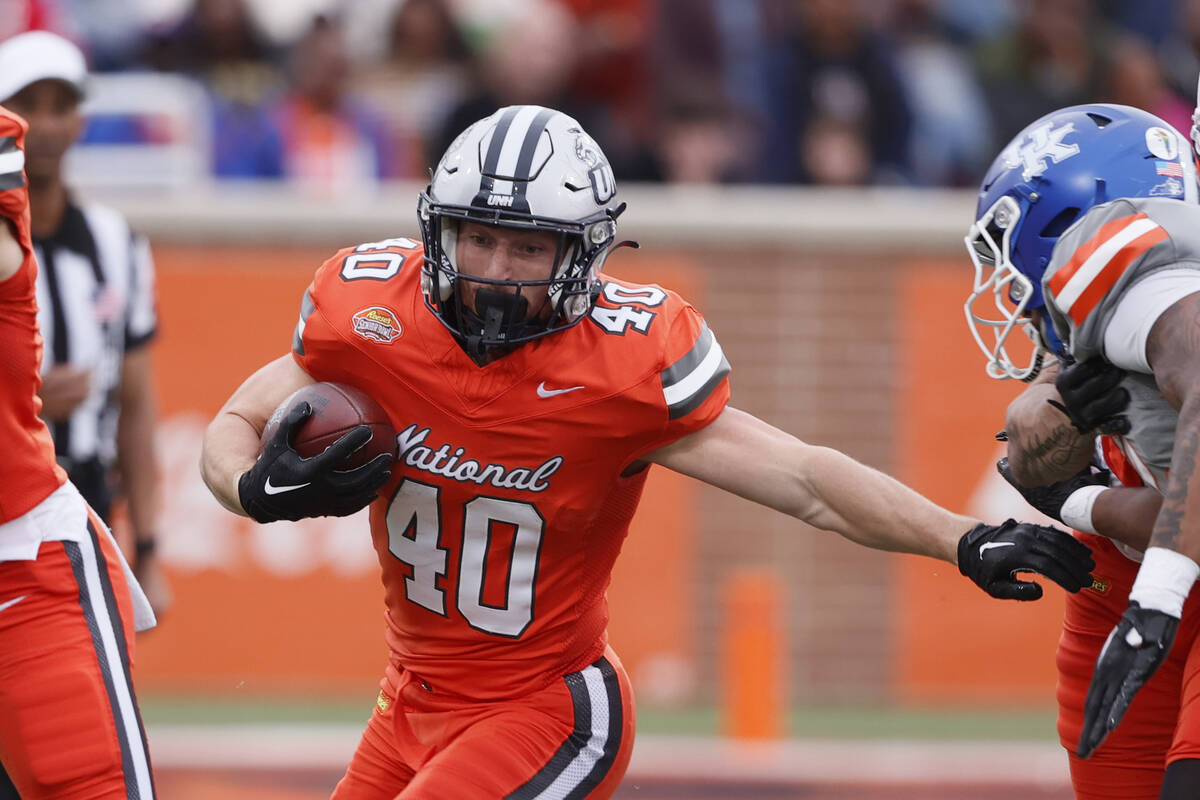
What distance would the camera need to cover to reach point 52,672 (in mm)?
3693

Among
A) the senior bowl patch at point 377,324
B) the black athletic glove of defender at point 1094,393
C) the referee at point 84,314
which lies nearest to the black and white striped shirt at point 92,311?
the referee at point 84,314

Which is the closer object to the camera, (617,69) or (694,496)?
(694,496)

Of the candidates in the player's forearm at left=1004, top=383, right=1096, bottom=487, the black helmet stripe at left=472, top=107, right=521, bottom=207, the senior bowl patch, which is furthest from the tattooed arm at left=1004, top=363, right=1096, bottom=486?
the senior bowl patch

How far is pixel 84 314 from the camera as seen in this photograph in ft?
17.3

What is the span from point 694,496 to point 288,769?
2328mm

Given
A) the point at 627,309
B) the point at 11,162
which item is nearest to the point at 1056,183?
the point at 627,309

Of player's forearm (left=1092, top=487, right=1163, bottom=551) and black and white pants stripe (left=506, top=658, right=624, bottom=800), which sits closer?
player's forearm (left=1092, top=487, right=1163, bottom=551)

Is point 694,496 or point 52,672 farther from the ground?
point 52,672

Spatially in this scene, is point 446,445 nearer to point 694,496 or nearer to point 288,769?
point 288,769

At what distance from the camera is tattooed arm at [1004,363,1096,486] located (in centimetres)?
362

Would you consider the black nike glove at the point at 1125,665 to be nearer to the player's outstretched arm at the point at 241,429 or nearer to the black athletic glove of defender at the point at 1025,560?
the black athletic glove of defender at the point at 1025,560

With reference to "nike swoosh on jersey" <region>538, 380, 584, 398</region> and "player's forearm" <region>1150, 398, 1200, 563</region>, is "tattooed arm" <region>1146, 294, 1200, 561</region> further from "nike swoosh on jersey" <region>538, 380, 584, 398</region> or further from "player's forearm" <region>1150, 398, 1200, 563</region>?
"nike swoosh on jersey" <region>538, 380, 584, 398</region>

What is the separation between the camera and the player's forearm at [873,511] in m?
3.63

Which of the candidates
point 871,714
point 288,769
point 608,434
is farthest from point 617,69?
point 608,434
